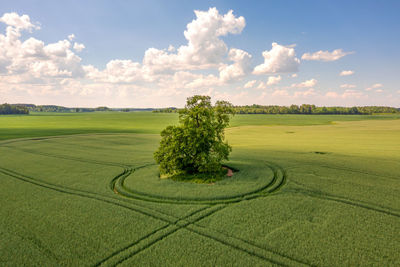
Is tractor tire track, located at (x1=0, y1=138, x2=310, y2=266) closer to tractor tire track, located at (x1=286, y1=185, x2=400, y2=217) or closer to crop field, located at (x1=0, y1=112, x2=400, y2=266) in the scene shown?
crop field, located at (x1=0, y1=112, x2=400, y2=266)

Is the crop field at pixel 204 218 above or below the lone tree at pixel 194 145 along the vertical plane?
below

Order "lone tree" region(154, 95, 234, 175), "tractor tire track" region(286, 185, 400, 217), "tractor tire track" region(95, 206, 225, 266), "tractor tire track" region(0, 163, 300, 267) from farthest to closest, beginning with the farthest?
"lone tree" region(154, 95, 234, 175)
"tractor tire track" region(286, 185, 400, 217)
"tractor tire track" region(0, 163, 300, 267)
"tractor tire track" region(95, 206, 225, 266)

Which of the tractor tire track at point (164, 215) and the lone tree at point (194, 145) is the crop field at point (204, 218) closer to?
the tractor tire track at point (164, 215)

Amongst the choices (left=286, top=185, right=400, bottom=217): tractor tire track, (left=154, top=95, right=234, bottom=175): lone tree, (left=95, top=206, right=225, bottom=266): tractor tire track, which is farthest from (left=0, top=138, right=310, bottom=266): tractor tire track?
(left=154, top=95, right=234, bottom=175): lone tree

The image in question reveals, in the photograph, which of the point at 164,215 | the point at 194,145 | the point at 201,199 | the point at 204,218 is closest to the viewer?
the point at 204,218

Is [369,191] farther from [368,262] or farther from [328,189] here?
[368,262]

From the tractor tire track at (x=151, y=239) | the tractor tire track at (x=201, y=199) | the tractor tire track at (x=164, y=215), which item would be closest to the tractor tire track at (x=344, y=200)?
the tractor tire track at (x=201, y=199)

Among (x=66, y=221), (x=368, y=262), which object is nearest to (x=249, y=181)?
(x=368, y=262)

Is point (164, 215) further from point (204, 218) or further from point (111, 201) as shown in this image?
point (111, 201)

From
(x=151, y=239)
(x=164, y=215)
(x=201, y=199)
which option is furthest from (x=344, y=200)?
(x=151, y=239)
